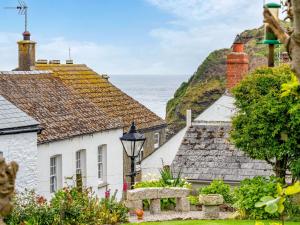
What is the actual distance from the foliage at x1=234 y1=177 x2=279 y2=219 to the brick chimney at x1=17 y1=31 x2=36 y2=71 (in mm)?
16981

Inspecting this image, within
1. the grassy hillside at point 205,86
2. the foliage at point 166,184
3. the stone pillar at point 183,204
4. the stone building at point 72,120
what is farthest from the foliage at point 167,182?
the grassy hillside at point 205,86

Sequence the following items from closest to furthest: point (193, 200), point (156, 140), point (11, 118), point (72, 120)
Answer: point (11, 118) → point (193, 200) → point (72, 120) → point (156, 140)

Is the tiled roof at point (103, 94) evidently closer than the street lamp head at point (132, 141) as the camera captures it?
No

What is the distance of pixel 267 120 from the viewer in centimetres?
2114

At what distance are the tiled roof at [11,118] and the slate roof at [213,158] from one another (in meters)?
6.10

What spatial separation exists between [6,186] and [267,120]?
18.0 meters

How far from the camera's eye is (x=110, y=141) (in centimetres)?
3083

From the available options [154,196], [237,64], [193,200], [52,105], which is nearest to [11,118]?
[154,196]

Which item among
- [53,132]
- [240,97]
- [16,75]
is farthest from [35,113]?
[240,97]

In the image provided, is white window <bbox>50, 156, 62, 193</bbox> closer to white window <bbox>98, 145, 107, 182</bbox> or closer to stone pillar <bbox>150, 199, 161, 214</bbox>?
white window <bbox>98, 145, 107, 182</bbox>

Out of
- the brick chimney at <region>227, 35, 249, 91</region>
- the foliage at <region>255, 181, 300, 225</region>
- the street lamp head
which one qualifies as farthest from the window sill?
the foliage at <region>255, 181, 300, 225</region>

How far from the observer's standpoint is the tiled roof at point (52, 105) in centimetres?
2803

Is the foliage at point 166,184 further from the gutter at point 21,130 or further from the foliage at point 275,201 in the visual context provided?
the foliage at point 275,201

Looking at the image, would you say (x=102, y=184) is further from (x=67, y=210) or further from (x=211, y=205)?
(x=67, y=210)
